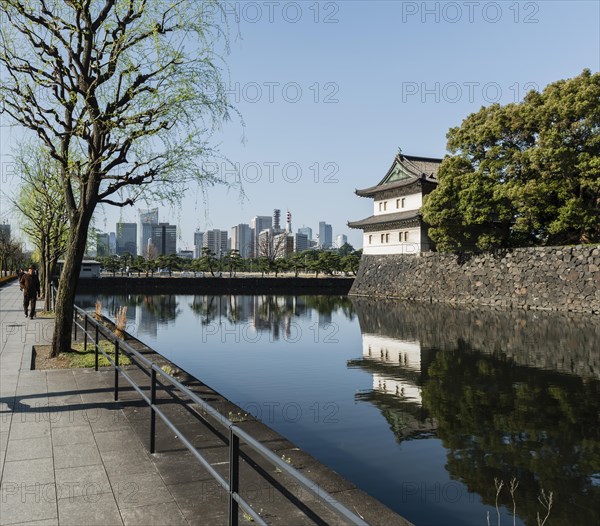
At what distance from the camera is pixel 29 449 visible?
17.7 ft

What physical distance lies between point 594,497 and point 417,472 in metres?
2.04

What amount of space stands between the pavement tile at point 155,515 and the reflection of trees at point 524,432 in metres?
3.79

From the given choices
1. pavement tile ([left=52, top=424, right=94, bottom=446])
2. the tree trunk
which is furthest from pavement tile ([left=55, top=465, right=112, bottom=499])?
the tree trunk

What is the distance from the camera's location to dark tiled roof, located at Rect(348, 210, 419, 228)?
43.0 m

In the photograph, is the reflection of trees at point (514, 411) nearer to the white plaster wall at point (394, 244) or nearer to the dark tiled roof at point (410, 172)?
the white plaster wall at point (394, 244)

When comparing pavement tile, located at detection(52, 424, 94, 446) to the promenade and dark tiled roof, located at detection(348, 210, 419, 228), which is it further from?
dark tiled roof, located at detection(348, 210, 419, 228)

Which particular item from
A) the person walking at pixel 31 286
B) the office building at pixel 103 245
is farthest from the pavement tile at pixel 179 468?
the person walking at pixel 31 286

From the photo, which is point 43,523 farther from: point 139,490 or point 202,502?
point 202,502

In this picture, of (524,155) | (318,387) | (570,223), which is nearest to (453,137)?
(524,155)

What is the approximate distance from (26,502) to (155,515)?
3.65ft

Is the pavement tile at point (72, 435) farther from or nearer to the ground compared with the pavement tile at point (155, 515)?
farther from the ground

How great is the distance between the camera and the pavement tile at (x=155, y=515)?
3879mm

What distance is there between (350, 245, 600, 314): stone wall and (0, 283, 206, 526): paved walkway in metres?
29.2

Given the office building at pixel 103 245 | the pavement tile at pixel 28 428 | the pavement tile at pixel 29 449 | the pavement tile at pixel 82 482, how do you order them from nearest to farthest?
1. the pavement tile at pixel 82 482
2. the pavement tile at pixel 29 449
3. the pavement tile at pixel 28 428
4. the office building at pixel 103 245
